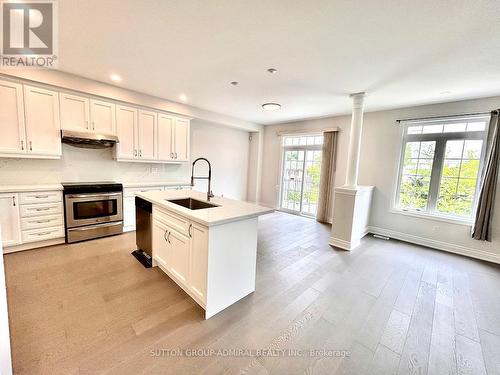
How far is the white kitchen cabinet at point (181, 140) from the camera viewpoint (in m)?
4.58

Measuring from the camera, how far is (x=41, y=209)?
10.1ft

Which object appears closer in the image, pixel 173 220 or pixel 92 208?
pixel 173 220

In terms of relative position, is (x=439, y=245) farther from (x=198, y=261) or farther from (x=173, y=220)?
(x=173, y=220)

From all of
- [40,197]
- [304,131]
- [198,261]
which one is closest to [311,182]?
[304,131]

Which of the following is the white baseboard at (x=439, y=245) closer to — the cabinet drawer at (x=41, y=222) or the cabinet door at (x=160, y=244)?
the cabinet door at (x=160, y=244)

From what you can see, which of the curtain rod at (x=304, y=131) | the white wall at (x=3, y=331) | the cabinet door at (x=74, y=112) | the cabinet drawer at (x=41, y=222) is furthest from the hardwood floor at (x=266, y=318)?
the curtain rod at (x=304, y=131)

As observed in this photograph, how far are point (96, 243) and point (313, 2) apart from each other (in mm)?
4173

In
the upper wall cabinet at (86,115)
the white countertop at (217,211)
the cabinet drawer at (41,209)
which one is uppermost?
the upper wall cabinet at (86,115)

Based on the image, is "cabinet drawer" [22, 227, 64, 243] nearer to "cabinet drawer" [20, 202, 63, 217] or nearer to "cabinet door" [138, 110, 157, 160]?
"cabinet drawer" [20, 202, 63, 217]

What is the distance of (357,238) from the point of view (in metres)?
3.88

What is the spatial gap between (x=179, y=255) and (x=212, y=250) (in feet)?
1.95

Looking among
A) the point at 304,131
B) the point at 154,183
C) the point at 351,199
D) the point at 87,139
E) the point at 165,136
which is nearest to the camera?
the point at 87,139

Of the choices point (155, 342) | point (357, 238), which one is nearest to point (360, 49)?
point (357, 238)

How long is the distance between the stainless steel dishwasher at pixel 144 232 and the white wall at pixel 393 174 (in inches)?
157
